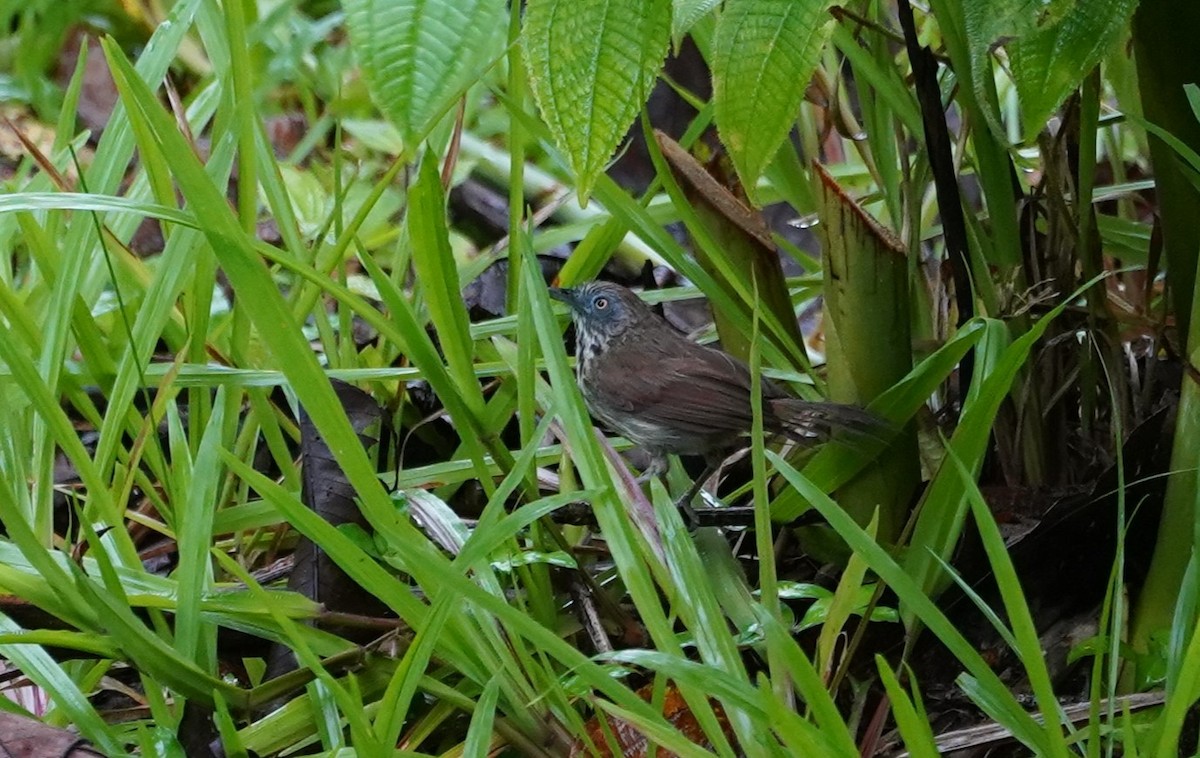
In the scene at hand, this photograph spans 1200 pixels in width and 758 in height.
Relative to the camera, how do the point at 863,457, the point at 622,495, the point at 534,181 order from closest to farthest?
the point at 622,495 → the point at 863,457 → the point at 534,181

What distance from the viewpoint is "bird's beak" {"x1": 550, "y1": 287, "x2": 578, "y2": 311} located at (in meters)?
2.78

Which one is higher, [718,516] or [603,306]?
[603,306]

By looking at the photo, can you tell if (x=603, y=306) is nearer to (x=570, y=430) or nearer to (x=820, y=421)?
(x=820, y=421)

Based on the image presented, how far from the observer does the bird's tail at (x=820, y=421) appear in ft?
6.34

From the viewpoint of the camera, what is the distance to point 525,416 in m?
1.97

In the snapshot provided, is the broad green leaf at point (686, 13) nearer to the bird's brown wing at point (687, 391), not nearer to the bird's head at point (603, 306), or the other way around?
the bird's brown wing at point (687, 391)

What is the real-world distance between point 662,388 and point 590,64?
1.56 m

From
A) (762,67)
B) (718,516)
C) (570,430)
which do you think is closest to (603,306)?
(718,516)

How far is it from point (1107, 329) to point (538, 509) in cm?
98

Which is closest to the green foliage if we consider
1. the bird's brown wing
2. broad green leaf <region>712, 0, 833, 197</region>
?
broad green leaf <region>712, 0, 833, 197</region>

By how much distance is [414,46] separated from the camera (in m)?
0.90

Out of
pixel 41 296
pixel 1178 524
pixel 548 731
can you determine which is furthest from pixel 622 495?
pixel 41 296

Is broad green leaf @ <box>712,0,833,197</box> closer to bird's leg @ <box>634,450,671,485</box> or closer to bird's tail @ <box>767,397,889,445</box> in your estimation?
bird's tail @ <box>767,397,889,445</box>

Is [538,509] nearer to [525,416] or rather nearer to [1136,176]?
[525,416]
